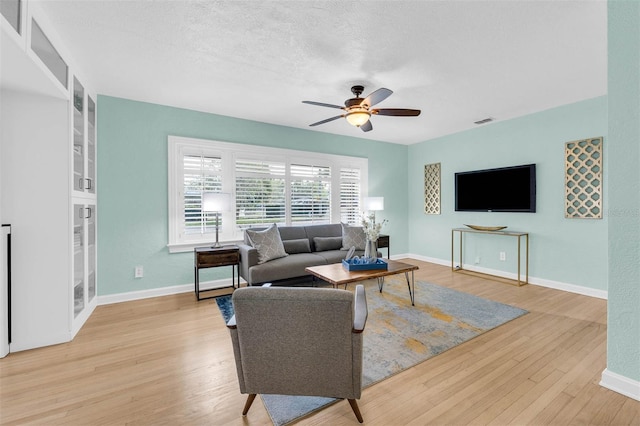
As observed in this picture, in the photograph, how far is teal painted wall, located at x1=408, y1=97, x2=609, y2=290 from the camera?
3.67 metres

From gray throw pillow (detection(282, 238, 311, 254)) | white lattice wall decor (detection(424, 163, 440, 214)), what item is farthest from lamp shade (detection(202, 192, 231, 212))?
white lattice wall decor (detection(424, 163, 440, 214))

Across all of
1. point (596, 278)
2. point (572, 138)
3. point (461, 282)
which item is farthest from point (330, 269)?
point (572, 138)

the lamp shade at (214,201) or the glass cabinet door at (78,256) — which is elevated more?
the lamp shade at (214,201)

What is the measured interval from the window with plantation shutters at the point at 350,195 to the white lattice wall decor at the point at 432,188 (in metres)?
1.49

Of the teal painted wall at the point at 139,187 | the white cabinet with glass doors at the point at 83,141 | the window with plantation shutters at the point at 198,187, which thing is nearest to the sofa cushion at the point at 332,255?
the teal painted wall at the point at 139,187

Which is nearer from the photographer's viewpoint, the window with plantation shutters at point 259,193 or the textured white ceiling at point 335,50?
the textured white ceiling at point 335,50

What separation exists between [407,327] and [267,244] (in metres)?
2.00

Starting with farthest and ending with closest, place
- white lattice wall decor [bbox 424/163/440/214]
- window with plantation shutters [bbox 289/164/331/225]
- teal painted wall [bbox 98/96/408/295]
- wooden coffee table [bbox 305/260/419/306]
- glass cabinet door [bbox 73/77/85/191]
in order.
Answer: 1. white lattice wall decor [bbox 424/163/440/214]
2. window with plantation shutters [bbox 289/164/331/225]
3. teal painted wall [bbox 98/96/408/295]
4. wooden coffee table [bbox 305/260/419/306]
5. glass cabinet door [bbox 73/77/85/191]

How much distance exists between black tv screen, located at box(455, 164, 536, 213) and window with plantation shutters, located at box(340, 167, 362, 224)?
1858 millimetres

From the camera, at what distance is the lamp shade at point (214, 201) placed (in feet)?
12.0

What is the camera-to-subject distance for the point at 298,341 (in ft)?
4.63

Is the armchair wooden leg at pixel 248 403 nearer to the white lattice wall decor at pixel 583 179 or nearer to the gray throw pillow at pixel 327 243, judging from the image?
the gray throw pillow at pixel 327 243

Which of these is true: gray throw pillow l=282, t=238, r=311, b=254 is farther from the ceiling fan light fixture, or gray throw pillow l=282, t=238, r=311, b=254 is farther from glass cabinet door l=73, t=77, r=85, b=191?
glass cabinet door l=73, t=77, r=85, b=191

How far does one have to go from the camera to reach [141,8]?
1.98 meters
